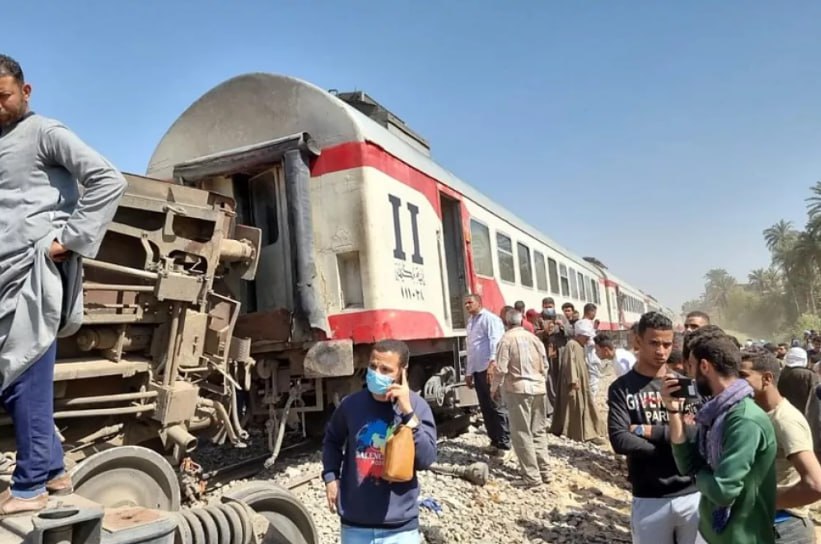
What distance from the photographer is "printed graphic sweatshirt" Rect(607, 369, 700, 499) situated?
2990mm

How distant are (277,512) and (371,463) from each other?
1.77 feet

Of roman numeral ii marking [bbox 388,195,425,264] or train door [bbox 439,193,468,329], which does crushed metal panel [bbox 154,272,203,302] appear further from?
train door [bbox 439,193,468,329]

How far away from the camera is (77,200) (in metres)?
2.38

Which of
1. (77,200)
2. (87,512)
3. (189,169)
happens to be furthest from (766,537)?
(189,169)

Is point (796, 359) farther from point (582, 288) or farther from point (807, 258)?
point (807, 258)

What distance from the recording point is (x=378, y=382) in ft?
8.92

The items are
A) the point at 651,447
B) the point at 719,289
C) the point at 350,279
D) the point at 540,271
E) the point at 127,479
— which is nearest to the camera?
the point at 651,447

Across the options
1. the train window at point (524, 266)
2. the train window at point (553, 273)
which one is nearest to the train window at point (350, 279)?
the train window at point (524, 266)

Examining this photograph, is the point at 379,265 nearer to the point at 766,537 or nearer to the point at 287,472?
the point at 287,472

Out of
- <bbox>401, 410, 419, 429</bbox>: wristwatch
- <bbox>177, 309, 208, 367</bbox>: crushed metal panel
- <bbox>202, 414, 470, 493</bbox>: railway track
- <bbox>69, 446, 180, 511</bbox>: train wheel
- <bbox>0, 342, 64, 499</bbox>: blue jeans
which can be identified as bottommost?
<bbox>202, 414, 470, 493</bbox>: railway track

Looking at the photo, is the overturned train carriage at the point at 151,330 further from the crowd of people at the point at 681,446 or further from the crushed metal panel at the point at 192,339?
the crowd of people at the point at 681,446

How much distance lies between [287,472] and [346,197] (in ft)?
8.56

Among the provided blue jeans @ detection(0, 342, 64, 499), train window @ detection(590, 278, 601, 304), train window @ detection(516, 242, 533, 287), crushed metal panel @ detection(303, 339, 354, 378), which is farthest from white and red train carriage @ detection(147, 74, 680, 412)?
train window @ detection(590, 278, 601, 304)

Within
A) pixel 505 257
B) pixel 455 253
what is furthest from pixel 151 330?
pixel 505 257
